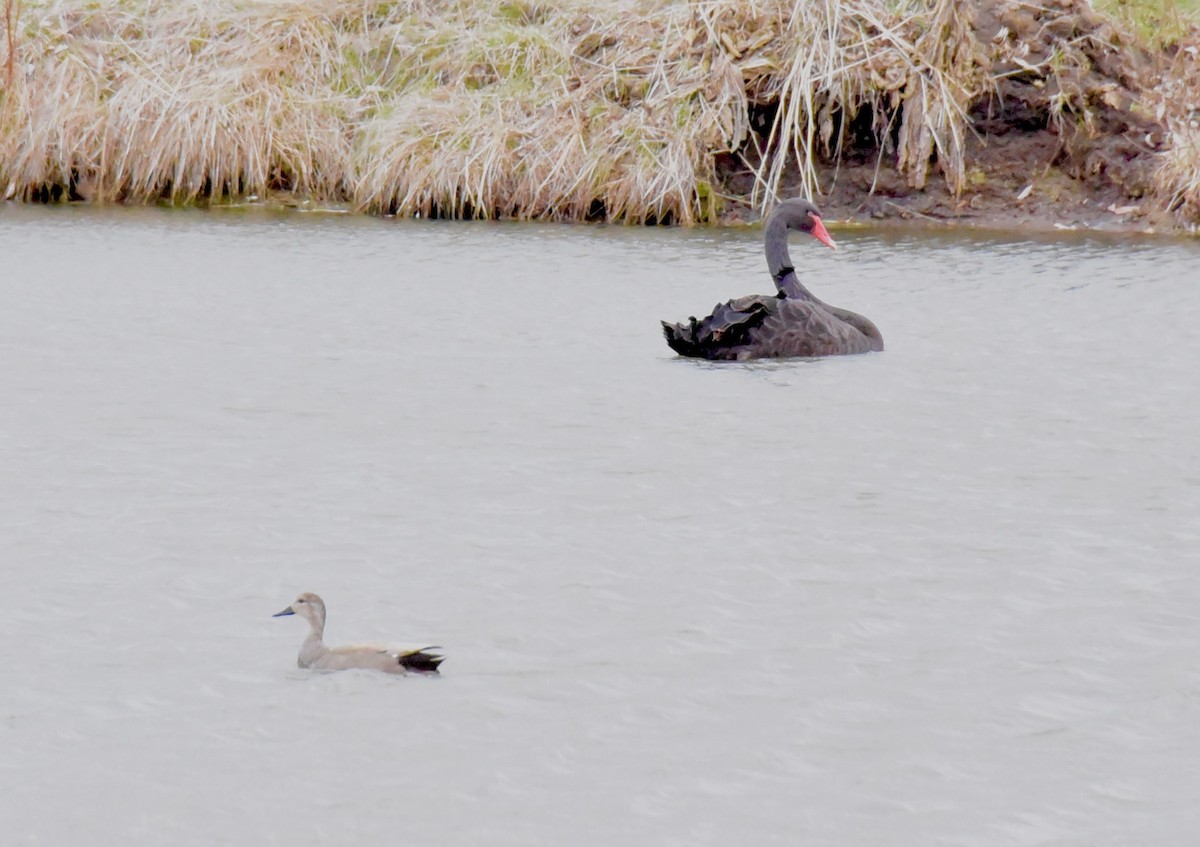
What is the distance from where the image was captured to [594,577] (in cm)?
697

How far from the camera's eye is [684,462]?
9008 millimetres

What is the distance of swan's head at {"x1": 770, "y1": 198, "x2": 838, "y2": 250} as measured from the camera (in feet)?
45.3

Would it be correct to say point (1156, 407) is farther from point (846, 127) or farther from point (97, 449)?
point (846, 127)

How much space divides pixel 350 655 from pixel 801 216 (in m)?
8.61

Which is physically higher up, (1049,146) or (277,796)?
(1049,146)

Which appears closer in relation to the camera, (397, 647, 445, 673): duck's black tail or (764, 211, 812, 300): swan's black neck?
(397, 647, 445, 673): duck's black tail

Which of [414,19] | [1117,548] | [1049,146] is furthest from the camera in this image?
[414,19]

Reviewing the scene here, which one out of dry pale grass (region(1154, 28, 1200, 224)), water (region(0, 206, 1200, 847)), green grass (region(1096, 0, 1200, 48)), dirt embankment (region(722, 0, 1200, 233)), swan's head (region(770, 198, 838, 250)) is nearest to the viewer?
water (region(0, 206, 1200, 847))

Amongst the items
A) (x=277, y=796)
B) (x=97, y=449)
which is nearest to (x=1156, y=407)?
(x=97, y=449)

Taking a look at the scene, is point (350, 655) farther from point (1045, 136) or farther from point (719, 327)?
point (1045, 136)

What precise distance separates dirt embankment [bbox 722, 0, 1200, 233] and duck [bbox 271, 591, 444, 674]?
46.3 feet

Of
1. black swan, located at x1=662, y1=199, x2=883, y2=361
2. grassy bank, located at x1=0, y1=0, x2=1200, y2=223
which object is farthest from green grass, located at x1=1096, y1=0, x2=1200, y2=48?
black swan, located at x1=662, y1=199, x2=883, y2=361

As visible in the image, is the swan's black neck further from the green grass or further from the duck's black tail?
the green grass

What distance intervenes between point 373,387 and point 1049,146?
10945 mm
